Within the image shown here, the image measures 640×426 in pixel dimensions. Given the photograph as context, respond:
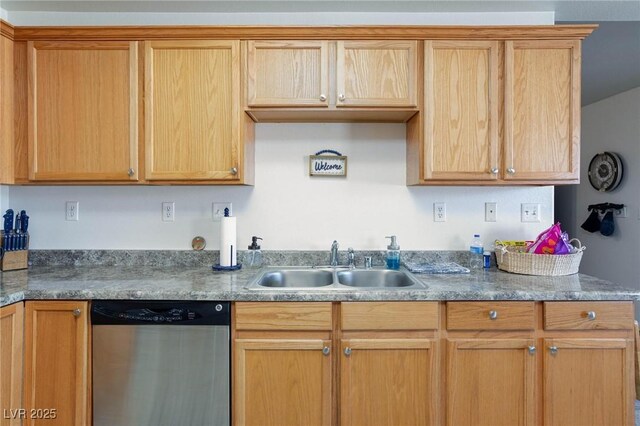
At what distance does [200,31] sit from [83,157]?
92 centimetres

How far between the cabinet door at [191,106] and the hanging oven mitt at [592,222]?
12.7 ft

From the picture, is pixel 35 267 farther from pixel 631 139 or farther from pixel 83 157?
pixel 631 139

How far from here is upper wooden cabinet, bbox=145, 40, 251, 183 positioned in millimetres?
1854

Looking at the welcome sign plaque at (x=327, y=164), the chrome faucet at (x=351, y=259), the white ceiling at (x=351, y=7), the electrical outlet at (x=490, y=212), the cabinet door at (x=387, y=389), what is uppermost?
the white ceiling at (x=351, y=7)

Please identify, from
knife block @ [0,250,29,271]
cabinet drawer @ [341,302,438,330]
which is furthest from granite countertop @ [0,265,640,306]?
knife block @ [0,250,29,271]

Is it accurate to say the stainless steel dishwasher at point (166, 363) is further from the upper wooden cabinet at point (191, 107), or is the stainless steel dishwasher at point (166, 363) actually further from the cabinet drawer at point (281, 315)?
the upper wooden cabinet at point (191, 107)

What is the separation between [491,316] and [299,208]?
3.94ft

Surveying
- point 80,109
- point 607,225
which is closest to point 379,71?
point 80,109

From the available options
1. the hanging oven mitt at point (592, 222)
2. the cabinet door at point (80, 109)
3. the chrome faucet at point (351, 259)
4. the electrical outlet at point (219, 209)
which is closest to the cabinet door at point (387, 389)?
the chrome faucet at point (351, 259)

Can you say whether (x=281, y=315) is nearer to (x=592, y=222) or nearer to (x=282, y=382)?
(x=282, y=382)

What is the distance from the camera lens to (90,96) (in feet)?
6.12

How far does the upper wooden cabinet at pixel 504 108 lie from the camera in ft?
6.08

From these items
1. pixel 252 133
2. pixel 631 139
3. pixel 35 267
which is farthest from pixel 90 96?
pixel 631 139

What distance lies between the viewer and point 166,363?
60.0 inches
